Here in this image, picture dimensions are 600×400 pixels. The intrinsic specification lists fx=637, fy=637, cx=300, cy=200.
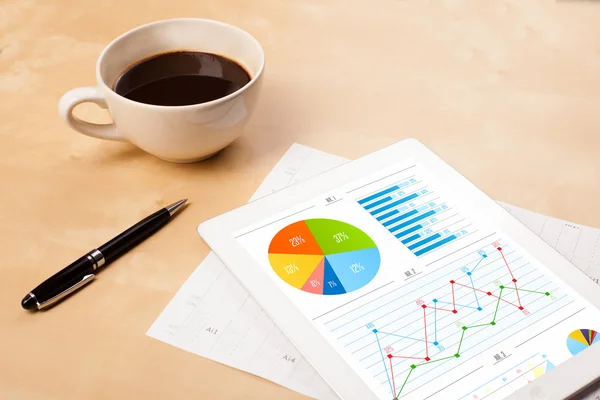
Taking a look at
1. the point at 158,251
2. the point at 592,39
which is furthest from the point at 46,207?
the point at 592,39

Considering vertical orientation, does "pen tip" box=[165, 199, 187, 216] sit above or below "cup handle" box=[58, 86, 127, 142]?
below

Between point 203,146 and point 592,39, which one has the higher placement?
point 592,39

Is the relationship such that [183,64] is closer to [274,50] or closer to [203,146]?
[203,146]

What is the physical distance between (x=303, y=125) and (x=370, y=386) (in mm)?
369

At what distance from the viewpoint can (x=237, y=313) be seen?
553 mm

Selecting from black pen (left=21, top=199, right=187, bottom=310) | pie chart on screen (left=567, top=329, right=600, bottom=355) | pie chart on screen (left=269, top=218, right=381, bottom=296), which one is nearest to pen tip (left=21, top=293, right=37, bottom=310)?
black pen (left=21, top=199, right=187, bottom=310)

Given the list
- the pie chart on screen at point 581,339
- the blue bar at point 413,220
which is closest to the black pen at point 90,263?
the blue bar at point 413,220

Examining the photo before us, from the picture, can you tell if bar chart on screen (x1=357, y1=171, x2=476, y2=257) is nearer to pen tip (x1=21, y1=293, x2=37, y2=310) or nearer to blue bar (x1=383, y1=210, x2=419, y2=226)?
blue bar (x1=383, y1=210, x2=419, y2=226)

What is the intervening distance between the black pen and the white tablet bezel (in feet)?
0.18

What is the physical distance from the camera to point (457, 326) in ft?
1.71

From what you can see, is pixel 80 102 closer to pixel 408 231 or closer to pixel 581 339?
pixel 408 231

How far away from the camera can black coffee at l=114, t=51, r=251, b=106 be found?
2.16ft

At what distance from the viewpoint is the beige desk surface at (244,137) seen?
531 millimetres

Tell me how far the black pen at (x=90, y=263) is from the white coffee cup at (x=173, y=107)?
0.07 m
